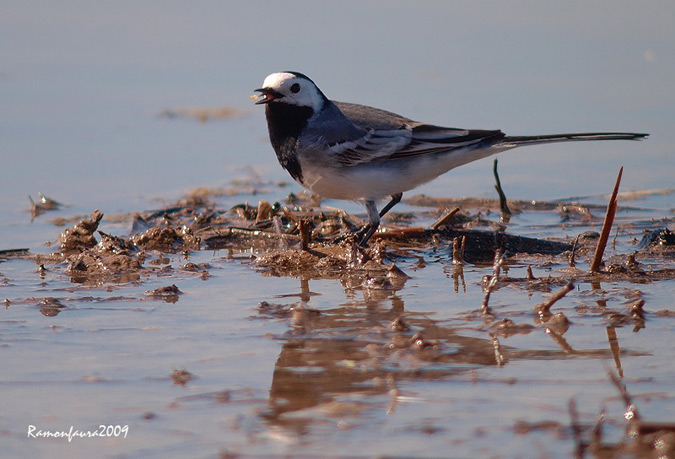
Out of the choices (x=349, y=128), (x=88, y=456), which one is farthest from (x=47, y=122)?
(x=88, y=456)

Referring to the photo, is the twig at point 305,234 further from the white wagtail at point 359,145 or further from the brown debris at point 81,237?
the brown debris at point 81,237

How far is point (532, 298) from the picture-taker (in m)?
5.15

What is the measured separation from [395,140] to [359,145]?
0.27 meters

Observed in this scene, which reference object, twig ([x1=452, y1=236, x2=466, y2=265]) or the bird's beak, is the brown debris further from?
twig ([x1=452, y1=236, x2=466, y2=265])

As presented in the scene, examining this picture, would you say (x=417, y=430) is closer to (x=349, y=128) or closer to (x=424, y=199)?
(x=349, y=128)

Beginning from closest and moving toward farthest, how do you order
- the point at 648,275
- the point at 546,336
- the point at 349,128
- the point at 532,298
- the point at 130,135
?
the point at 546,336 → the point at 532,298 → the point at 648,275 → the point at 349,128 → the point at 130,135

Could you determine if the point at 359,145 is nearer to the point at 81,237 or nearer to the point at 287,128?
the point at 287,128

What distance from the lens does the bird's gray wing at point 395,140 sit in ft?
22.9

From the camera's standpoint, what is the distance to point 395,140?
7.04 m

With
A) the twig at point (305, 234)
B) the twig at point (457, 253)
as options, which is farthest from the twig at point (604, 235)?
the twig at point (305, 234)

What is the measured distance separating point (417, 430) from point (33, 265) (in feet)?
A: 13.2

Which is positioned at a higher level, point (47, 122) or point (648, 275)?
point (47, 122)

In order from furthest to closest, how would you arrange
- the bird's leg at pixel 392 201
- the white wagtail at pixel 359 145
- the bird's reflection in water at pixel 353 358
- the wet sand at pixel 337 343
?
the bird's leg at pixel 392 201, the white wagtail at pixel 359 145, the bird's reflection in water at pixel 353 358, the wet sand at pixel 337 343

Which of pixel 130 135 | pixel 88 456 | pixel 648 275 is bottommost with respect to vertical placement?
pixel 88 456
